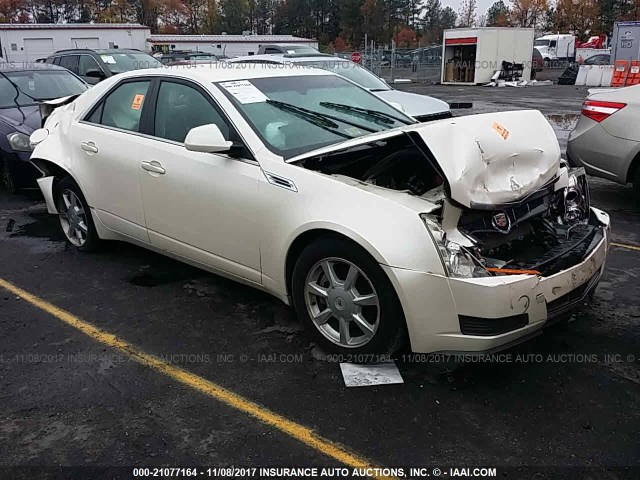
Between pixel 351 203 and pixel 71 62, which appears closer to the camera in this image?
pixel 351 203

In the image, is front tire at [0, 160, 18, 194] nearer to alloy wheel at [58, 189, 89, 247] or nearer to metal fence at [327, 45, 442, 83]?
alloy wheel at [58, 189, 89, 247]

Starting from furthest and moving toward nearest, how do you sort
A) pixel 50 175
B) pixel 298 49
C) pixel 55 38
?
pixel 55 38 < pixel 298 49 < pixel 50 175

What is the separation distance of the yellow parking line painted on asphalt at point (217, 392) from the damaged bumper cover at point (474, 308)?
28.1 inches

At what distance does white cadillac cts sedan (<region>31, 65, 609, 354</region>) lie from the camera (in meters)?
3.01

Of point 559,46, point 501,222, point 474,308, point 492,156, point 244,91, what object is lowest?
point 559,46

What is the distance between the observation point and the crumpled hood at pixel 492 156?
10.3 feet

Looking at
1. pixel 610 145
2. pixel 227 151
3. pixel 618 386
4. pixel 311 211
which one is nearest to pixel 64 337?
pixel 227 151

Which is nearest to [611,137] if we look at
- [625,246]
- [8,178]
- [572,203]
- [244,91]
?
[625,246]

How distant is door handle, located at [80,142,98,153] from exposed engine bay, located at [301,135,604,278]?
2114mm

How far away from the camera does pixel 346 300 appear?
3.31 metres

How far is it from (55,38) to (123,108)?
5019 cm

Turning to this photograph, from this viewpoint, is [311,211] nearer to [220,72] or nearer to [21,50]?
[220,72]

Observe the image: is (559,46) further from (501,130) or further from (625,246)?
(501,130)

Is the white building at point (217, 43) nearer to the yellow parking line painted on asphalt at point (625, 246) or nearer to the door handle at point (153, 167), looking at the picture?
the yellow parking line painted on asphalt at point (625, 246)
